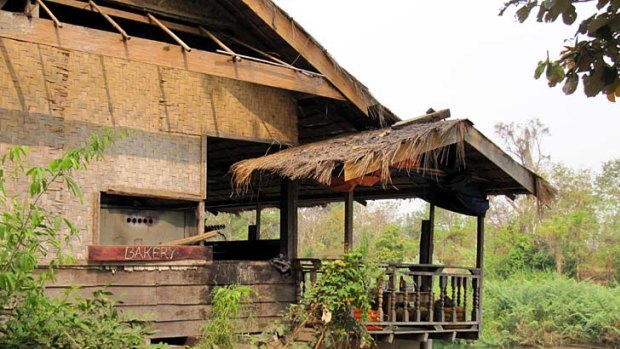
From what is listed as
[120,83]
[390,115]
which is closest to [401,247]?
[390,115]

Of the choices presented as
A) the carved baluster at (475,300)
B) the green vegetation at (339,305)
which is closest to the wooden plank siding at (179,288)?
the green vegetation at (339,305)

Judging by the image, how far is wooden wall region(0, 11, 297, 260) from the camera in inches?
249

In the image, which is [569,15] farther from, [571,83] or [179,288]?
[179,288]

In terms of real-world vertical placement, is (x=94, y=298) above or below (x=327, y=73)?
below

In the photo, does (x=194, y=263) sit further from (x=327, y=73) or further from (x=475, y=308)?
(x=475, y=308)

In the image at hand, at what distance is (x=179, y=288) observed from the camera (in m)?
7.00

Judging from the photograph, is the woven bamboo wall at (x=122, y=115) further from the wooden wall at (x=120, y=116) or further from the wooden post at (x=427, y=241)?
the wooden post at (x=427, y=241)

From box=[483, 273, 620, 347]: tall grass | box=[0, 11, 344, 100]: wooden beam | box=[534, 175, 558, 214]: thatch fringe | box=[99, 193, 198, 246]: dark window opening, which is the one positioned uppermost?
box=[0, 11, 344, 100]: wooden beam

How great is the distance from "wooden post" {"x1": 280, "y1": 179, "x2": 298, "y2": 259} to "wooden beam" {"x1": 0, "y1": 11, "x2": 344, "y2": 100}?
108cm

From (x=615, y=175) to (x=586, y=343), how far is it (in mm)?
11109

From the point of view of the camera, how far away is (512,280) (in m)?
20.8

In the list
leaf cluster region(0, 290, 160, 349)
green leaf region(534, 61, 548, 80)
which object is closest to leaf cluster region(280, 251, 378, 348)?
leaf cluster region(0, 290, 160, 349)

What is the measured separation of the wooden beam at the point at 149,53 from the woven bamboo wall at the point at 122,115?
77 cm

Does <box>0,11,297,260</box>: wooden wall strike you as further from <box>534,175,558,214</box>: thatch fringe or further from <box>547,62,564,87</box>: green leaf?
<box>547,62,564,87</box>: green leaf
